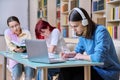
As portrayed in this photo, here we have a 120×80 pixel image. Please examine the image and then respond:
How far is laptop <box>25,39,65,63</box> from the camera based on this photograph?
203 cm

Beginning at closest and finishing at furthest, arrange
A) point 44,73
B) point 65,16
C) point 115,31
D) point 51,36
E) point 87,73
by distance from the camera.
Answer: point 44,73, point 87,73, point 51,36, point 115,31, point 65,16

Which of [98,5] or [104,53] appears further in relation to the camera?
[98,5]

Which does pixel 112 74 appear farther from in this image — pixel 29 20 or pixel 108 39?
pixel 29 20

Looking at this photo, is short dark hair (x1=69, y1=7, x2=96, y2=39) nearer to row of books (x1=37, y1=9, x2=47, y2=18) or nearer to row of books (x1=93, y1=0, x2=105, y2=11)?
row of books (x1=93, y1=0, x2=105, y2=11)

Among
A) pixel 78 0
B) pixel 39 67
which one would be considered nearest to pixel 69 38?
pixel 78 0

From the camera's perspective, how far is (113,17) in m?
4.02

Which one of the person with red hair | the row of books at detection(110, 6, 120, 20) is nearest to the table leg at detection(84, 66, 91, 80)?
the person with red hair

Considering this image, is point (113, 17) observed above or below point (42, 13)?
below

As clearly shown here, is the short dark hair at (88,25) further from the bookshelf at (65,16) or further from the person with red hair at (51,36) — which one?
the bookshelf at (65,16)

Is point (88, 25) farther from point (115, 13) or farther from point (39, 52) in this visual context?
point (115, 13)

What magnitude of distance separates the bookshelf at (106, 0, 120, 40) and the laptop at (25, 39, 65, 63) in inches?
80.0

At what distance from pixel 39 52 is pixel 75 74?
0.41 meters

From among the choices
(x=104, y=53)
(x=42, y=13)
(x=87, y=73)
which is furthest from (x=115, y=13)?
(x=42, y=13)

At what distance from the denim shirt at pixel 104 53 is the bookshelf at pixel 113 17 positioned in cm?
171
